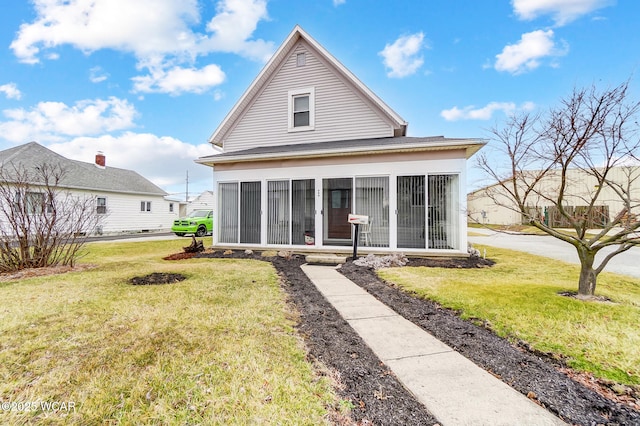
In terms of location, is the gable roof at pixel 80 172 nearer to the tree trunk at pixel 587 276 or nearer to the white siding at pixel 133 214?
the white siding at pixel 133 214

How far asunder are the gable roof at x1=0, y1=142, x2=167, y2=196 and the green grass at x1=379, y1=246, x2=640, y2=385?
20.8m

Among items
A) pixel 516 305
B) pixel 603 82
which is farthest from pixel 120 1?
pixel 516 305

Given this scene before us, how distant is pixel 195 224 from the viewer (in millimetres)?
18234

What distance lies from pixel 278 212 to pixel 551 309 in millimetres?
7842

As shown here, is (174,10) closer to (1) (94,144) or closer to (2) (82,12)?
(2) (82,12)

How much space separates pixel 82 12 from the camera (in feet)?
31.2

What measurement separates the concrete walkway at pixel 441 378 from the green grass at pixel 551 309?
3.36ft

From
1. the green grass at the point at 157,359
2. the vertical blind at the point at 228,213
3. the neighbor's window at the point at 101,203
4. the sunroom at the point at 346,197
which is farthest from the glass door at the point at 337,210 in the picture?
the neighbor's window at the point at 101,203

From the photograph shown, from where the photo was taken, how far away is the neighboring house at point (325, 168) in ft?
28.2

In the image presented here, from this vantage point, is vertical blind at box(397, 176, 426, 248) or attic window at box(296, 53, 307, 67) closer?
vertical blind at box(397, 176, 426, 248)

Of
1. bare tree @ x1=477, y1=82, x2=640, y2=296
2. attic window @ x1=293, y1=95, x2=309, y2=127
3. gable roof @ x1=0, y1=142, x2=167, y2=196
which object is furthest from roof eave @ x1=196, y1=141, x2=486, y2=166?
gable roof @ x1=0, y1=142, x2=167, y2=196

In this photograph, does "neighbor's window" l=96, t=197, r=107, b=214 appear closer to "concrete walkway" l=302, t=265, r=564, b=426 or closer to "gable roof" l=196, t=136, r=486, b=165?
"gable roof" l=196, t=136, r=486, b=165

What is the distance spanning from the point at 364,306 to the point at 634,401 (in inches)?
116

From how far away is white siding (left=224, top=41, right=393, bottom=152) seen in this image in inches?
428
